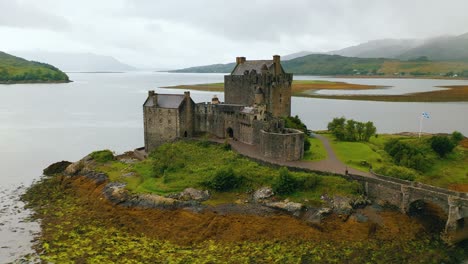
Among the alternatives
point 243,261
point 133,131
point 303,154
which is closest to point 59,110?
point 133,131

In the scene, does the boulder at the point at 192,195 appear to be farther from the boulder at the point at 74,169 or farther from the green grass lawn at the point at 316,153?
the boulder at the point at 74,169

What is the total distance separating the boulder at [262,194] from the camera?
3419cm

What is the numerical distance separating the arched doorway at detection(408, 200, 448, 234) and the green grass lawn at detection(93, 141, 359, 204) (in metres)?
5.00

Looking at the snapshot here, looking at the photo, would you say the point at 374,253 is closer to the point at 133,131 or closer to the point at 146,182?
the point at 146,182

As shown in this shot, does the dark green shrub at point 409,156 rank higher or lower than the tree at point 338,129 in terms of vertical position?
lower

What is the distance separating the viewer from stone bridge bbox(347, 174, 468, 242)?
2908cm

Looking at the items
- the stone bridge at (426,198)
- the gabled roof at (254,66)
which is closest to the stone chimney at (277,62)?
the gabled roof at (254,66)

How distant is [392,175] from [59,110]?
92.7 meters

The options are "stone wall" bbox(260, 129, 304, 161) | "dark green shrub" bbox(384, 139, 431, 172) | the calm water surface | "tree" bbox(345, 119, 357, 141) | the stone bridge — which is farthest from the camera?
"tree" bbox(345, 119, 357, 141)

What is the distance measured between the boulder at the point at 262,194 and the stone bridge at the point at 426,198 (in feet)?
24.1

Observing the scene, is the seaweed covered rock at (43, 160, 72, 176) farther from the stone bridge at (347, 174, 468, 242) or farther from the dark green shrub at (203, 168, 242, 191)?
the stone bridge at (347, 174, 468, 242)

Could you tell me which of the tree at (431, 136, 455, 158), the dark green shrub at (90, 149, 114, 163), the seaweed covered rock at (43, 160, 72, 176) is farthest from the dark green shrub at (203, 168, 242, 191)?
the tree at (431, 136, 455, 158)

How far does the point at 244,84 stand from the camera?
5262 centimetres

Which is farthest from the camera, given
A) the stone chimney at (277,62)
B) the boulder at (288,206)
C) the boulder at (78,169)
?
the stone chimney at (277,62)
